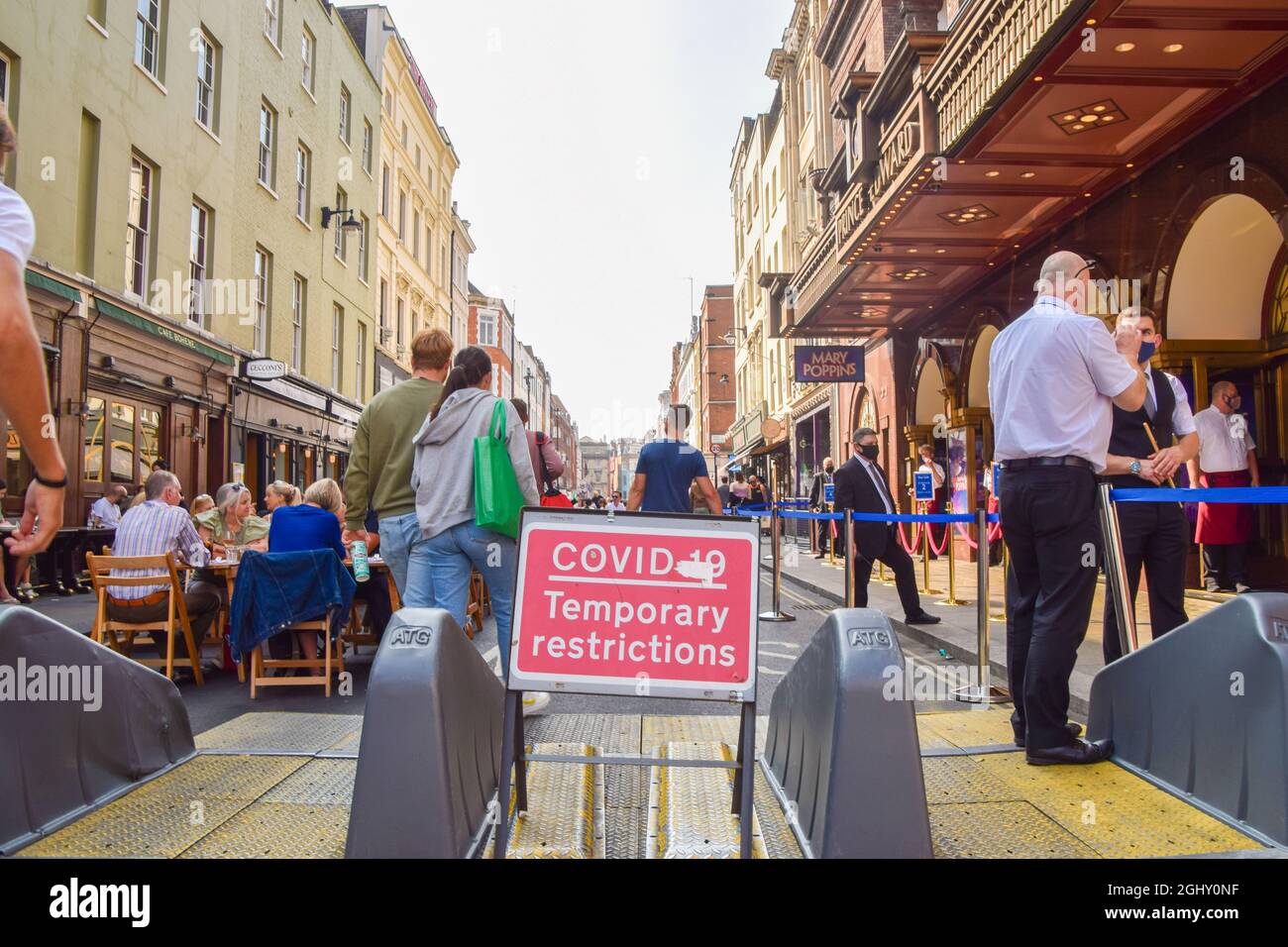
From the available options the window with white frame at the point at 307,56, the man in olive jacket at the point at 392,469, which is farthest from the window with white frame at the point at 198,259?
the man in olive jacket at the point at 392,469

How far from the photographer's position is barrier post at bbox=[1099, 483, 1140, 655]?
3.76 metres

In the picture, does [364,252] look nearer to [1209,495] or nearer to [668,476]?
[668,476]

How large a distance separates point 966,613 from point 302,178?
2039 centimetres

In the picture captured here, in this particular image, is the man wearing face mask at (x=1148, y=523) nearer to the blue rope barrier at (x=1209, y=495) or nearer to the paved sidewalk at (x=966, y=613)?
the blue rope barrier at (x=1209, y=495)

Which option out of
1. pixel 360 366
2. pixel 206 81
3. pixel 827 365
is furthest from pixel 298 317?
pixel 827 365

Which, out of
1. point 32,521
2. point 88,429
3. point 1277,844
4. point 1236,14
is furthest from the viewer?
point 88,429

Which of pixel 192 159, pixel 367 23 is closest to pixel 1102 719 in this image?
pixel 192 159

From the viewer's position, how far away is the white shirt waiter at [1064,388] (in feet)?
11.4

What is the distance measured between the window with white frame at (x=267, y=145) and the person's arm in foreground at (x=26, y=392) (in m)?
19.6

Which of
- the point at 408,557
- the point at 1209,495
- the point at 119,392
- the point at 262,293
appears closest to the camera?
the point at 1209,495

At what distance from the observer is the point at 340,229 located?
80.2 ft

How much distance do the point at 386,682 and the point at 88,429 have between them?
12.8 metres

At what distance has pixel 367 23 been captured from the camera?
28.3m
